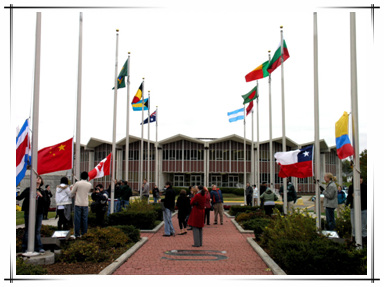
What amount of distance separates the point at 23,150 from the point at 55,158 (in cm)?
92

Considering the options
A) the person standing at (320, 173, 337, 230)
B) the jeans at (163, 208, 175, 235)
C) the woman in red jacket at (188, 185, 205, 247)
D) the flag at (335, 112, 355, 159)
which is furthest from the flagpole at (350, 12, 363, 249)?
the jeans at (163, 208, 175, 235)

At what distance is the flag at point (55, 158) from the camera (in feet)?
31.6

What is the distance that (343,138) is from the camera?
29.5ft

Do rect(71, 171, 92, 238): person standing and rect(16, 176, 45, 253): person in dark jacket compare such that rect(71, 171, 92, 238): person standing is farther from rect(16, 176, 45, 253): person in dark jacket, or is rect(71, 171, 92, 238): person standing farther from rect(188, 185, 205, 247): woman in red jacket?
rect(188, 185, 205, 247): woman in red jacket

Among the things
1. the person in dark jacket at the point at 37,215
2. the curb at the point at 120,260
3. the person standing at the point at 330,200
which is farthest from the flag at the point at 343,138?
the person in dark jacket at the point at 37,215

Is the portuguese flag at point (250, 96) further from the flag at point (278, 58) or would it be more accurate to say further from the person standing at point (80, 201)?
the person standing at point (80, 201)

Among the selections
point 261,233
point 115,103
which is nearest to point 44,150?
point 261,233

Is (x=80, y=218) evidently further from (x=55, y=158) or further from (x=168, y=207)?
(x=168, y=207)

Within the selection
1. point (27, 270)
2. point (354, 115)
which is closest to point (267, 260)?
point (354, 115)

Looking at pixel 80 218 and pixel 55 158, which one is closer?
pixel 55 158

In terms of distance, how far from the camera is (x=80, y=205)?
36.2 ft

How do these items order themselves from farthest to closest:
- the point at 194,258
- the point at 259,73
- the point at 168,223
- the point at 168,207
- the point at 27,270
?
the point at 259,73, the point at 168,223, the point at 168,207, the point at 194,258, the point at 27,270

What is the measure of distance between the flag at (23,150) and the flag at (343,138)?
6.80 metres

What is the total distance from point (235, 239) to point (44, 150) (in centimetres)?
672
